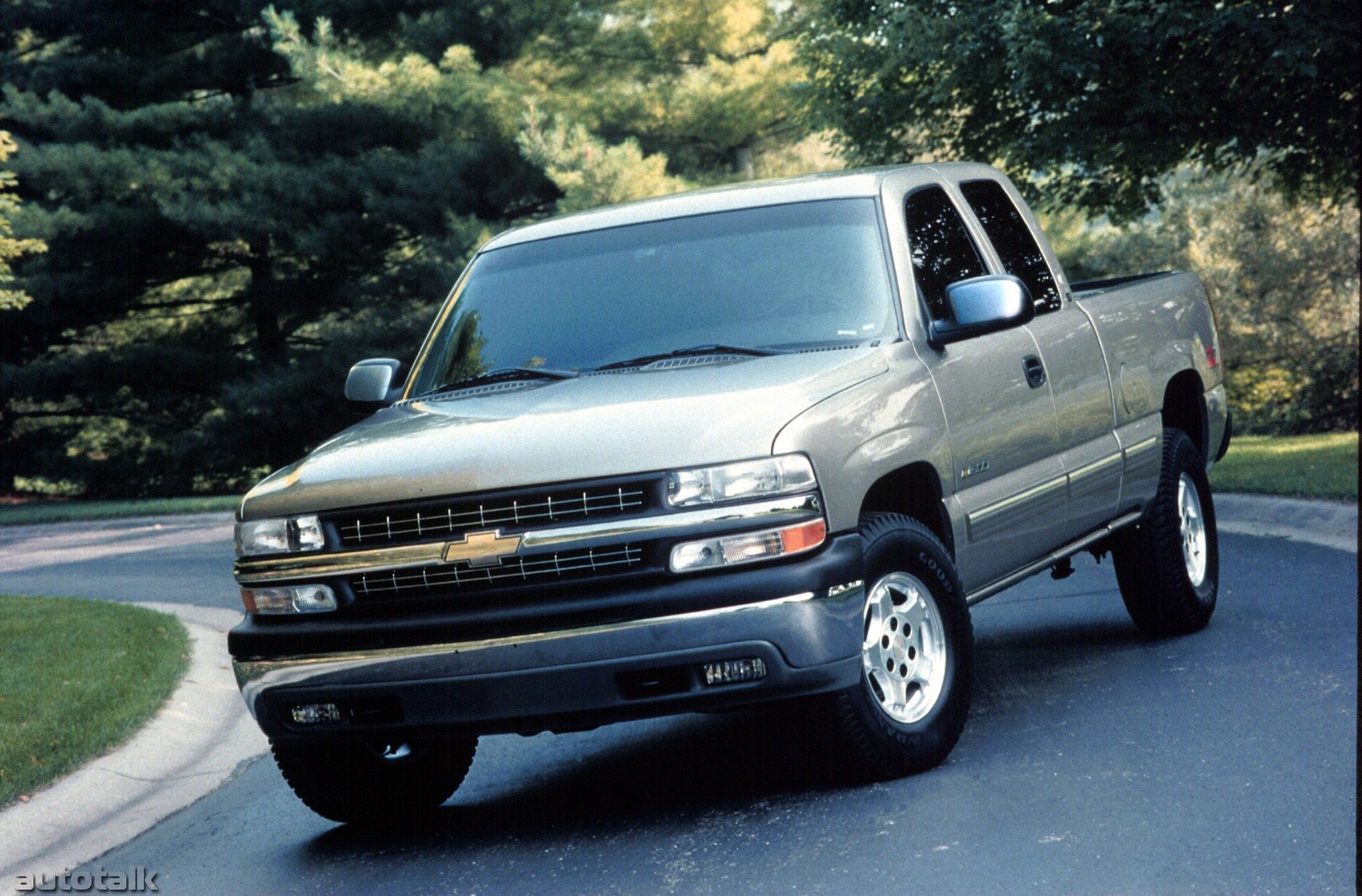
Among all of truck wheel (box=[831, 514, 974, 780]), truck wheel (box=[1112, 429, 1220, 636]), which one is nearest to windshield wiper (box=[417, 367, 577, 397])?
truck wheel (box=[831, 514, 974, 780])

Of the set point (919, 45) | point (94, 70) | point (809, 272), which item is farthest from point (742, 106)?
point (809, 272)

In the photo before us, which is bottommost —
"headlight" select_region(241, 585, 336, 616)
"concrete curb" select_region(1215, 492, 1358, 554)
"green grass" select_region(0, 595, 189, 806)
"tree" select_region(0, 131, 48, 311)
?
"concrete curb" select_region(1215, 492, 1358, 554)

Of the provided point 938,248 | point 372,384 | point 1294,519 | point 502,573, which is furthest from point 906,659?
point 1294,519

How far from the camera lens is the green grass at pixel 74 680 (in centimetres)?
763

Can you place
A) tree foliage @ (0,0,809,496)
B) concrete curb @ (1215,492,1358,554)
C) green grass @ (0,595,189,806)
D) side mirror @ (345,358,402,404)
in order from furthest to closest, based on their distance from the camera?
tree foliage @ (0,0,809,496)
concrete curb @ (1215,492,1358,554)
green grass @ (0,595,189,806)
side mirror @ (345,358,402,404)

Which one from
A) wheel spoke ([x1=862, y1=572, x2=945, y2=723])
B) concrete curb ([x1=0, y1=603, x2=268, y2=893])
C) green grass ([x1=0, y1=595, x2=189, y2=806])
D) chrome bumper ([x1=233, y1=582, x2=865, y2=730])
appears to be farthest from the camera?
green grass ([x1=0, y1=595, x2=189, y2=806])

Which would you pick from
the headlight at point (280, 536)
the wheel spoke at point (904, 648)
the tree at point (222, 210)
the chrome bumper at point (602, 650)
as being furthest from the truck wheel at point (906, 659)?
the tree at point (222, 210)

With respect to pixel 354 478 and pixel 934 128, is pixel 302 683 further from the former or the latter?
pixel 934 128

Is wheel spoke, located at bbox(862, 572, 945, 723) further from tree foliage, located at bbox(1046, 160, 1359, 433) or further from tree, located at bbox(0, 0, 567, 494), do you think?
tree, located at bbox(0, 0, 567, 494)

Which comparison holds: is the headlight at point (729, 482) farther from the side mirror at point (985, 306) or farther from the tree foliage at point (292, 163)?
the tree foliage at point (292, 163)

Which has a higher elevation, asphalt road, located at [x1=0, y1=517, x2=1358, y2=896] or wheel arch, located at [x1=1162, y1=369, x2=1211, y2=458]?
wheel arch, located at [x1=1162, y1=369, x2=1211, y2=458]

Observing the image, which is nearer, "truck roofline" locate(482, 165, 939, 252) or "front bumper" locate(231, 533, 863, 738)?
"front bumper" locate(231, 533, 863, 738)

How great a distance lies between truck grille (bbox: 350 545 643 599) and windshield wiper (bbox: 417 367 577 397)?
3.65 feet

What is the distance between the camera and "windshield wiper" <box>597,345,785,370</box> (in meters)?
6.12
